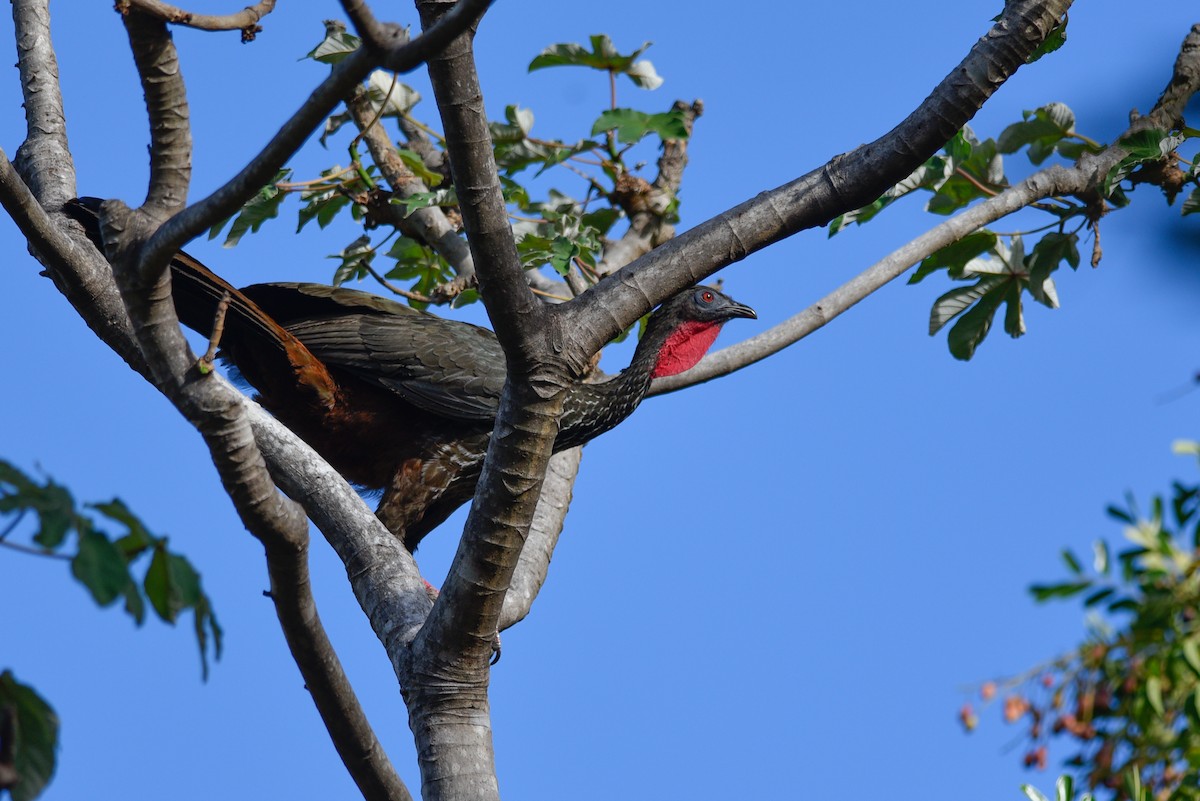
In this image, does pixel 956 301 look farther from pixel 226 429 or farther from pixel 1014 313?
pixel 226 429

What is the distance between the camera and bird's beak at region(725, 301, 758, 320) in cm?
552

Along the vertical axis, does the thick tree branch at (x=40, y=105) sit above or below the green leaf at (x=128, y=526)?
above

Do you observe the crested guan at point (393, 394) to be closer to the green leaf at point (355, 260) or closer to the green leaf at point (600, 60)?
the green leaf at point (355, 260)

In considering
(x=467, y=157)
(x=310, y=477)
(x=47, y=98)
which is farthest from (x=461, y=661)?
(x=47, y=98)

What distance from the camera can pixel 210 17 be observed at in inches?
86.2

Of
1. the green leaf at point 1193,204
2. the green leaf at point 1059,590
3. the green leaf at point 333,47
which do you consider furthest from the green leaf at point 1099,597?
the green leaf at point 333,47

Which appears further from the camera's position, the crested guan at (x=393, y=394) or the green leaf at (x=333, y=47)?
the crested guan at (x=393, y=394)

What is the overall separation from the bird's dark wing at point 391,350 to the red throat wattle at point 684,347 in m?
0.72

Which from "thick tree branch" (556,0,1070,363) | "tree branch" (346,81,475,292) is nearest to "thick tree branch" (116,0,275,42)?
"thick tree branch" (556,0,1070,363)

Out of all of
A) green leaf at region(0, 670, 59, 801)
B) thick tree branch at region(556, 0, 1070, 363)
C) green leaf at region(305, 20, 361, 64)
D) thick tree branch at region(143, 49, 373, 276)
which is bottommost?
green leaf at region(0, 670, 59, 801)

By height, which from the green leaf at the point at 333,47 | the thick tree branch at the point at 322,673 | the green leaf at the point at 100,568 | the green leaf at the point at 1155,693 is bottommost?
the green leaf at the point at 100,568

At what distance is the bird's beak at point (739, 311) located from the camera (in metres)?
5.52

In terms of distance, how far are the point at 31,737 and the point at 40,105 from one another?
287 centimetres

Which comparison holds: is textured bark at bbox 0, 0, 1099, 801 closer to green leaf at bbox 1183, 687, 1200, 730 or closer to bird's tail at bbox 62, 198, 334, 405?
bird's tail at bbox 62, 198, 334, 405
